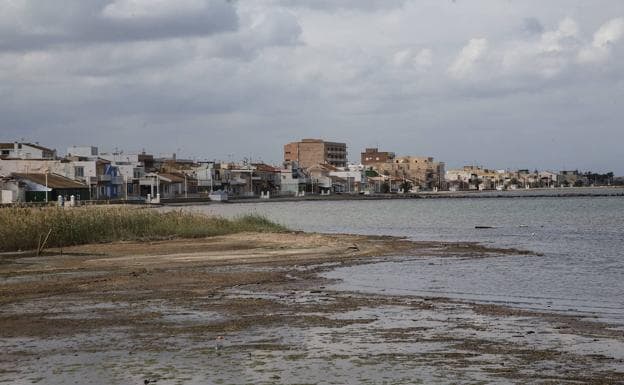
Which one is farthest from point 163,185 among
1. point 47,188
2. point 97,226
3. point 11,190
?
point 97,226

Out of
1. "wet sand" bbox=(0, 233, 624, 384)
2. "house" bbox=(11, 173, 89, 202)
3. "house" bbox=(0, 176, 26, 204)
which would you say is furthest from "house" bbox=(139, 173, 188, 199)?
"wet sand" bbox=(0, 233, 624, 384)

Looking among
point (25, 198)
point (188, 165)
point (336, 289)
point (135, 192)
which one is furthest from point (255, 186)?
point (336, 289)

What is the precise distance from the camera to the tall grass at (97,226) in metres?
35.8

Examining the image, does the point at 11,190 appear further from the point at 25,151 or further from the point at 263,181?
the point at 263,181

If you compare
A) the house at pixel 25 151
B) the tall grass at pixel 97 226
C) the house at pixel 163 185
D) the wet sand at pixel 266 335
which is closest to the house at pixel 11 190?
the house at pixel 25 151

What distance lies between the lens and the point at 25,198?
3770 inches

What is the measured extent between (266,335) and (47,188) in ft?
290

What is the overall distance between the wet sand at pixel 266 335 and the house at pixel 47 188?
74842 millimetres

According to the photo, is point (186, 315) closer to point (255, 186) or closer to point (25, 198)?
point (25, 198)

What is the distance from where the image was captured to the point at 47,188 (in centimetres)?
9838

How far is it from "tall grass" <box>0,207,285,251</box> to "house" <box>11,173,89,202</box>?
55.1 meters

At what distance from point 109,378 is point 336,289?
11.2m

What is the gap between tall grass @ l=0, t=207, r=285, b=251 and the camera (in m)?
35.8

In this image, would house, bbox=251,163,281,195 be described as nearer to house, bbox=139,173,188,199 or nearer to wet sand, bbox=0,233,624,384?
house, bbox=139,173,188,199
